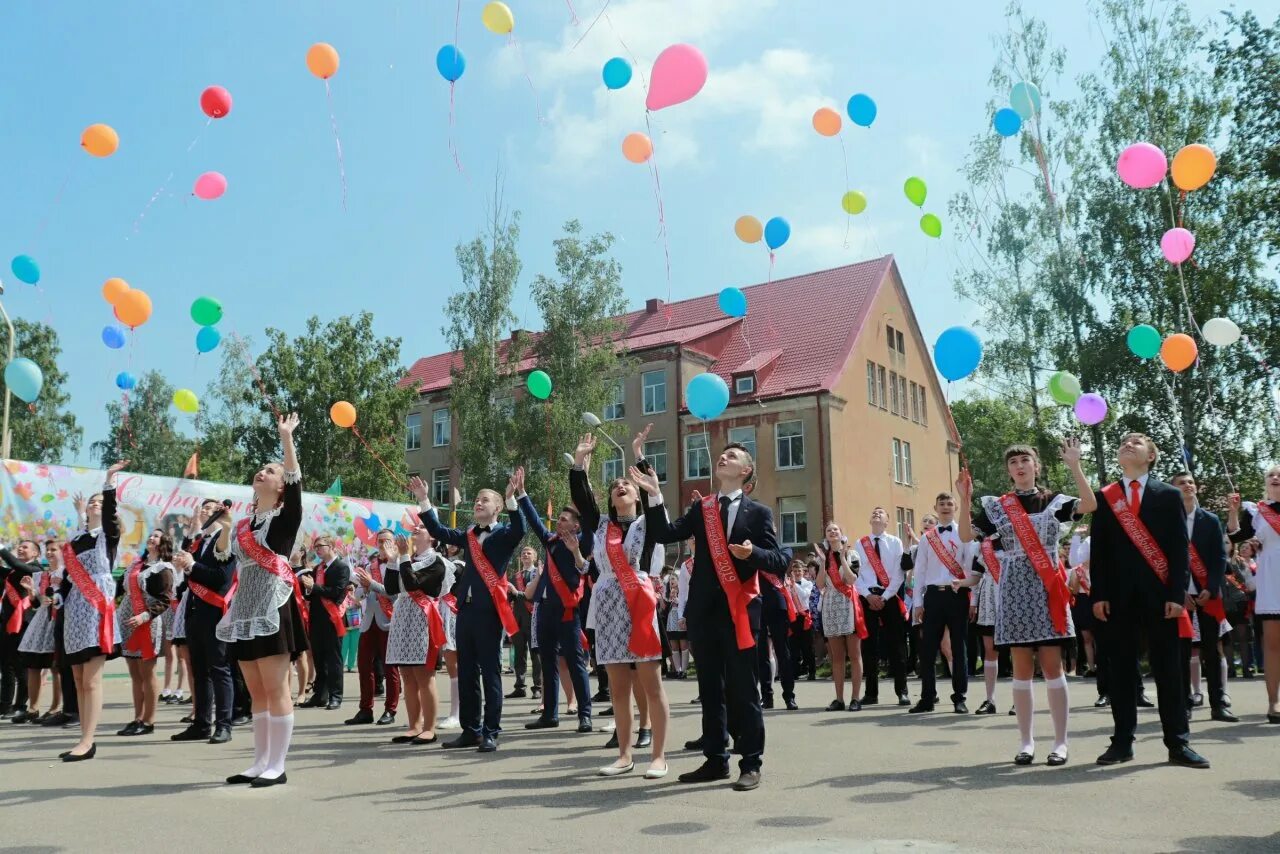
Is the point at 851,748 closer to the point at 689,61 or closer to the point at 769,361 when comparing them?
the point at 689,61

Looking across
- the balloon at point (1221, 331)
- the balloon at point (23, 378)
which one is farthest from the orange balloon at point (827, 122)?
the balloon at point (23, 378)

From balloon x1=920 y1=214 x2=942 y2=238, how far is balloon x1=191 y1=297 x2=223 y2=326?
893 cm

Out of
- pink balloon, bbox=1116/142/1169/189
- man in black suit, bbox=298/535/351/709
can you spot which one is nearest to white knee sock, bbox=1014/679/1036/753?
pink balloon, bbox=1116/142/1169/189

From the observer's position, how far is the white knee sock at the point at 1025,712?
692cm

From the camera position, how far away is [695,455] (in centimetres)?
4075

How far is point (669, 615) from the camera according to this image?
17047 millimetres

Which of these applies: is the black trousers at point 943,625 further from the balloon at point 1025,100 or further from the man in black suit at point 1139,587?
the balloon at point 1025,100

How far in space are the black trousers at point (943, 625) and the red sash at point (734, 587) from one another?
170 inches

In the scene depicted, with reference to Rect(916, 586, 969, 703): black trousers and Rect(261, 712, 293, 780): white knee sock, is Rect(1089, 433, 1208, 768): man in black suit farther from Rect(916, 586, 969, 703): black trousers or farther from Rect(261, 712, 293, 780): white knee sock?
Rect(261, 712, 293, 780): white knee sock

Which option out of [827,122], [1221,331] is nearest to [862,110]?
[827,122]

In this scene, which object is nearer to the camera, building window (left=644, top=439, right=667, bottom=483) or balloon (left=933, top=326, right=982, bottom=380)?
balloon (left=933, top=326, right=982, bottom=380)

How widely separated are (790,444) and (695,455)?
3.83 metres

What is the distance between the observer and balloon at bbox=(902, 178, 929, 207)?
13.0m

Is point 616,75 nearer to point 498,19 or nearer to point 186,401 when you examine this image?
point 498,19
